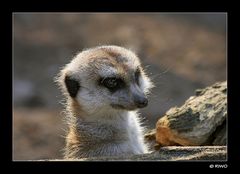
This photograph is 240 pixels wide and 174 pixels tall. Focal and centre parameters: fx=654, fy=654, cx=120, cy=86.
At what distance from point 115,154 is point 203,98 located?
1034 millimetres

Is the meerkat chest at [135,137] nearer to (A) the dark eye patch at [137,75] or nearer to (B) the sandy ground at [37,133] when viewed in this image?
(A) the dark eye patch at [137,75]

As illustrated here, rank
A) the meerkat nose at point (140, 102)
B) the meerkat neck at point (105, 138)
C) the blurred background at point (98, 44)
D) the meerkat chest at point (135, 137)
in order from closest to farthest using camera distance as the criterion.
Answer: the meerkat nose at point (140, 102), the meerkat neck at point (105, 138), the meerkat chest at point (135, 137), the blurred background at point (98, 44)

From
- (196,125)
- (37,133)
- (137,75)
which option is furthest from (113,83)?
(37,133)

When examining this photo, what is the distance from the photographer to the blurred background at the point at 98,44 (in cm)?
975


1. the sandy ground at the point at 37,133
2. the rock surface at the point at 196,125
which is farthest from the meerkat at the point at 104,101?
the sandy ground at the point at 37,133

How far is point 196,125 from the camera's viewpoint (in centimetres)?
555

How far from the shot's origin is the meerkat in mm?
5355

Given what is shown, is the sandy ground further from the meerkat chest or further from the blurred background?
the meerkat chest

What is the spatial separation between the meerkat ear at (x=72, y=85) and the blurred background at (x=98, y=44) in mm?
2829

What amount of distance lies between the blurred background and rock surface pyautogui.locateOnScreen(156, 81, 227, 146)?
3.13m

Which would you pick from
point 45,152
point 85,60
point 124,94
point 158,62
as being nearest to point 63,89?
point 85,60

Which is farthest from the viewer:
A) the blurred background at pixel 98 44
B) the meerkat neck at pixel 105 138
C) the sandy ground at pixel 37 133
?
the blurred background at pixel 98 44

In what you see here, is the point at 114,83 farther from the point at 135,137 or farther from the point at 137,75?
the point at 135,137

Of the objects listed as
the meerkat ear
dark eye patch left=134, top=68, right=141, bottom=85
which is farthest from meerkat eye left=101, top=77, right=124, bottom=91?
the meerkat ear
